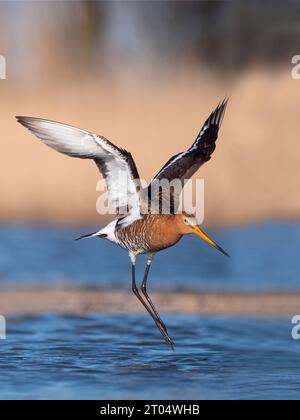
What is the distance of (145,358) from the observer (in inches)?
365

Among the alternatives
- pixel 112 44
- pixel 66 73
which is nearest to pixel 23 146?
pixel 66 73

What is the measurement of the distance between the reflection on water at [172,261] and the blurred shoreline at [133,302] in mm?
492

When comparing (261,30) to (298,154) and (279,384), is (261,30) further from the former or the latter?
(279,384)

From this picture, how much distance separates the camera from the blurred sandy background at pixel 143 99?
1572cm

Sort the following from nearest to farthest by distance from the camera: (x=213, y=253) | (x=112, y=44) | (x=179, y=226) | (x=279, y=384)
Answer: (x=279, y=384) < (x=179, y=226) < (x=213, y=253) < (x=112, y=44)

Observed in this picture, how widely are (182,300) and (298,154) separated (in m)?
5.36

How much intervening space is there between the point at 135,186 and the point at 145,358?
1.39 meters

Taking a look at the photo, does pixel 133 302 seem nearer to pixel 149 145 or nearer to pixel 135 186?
pixel 135 186

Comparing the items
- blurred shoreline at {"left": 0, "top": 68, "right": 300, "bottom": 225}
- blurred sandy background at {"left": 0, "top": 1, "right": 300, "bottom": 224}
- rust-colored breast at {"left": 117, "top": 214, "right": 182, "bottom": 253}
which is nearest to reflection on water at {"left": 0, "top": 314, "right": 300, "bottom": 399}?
rust-colored breast at {"left": 117, "top": 214, "right": 182, "bottom": 253}

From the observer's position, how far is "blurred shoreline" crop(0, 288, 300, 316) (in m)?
11.5

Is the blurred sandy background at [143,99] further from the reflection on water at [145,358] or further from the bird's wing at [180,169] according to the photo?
the bird's wing at [180,169]

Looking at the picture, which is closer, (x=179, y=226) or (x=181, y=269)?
(x=179, y=226)

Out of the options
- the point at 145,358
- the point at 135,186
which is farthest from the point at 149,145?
the point at 145,358

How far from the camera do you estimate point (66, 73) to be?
1614 centimetres
